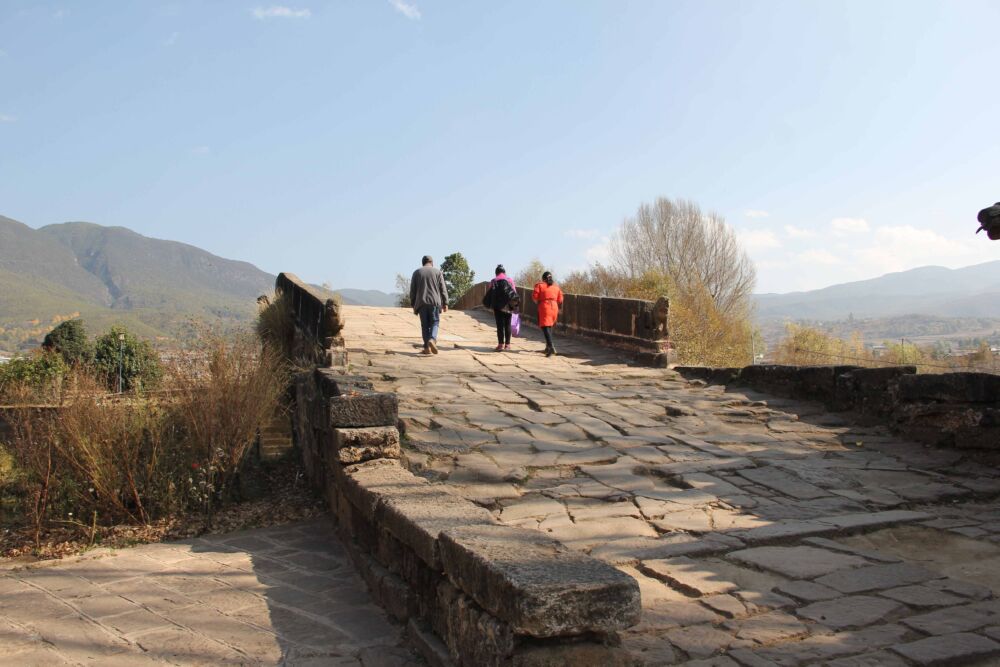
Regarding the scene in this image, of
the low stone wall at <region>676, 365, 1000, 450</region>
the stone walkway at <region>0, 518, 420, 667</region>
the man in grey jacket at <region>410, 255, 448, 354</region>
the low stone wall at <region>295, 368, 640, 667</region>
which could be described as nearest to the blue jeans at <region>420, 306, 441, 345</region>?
the man in grey jacket at <region>410, 255, 448, 354</region>

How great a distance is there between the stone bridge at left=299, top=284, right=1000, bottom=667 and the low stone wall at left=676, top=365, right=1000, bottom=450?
215mm

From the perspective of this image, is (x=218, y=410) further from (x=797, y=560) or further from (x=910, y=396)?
(x=910, y=396)

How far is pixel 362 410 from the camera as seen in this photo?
5.57 meters

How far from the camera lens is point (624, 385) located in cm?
992

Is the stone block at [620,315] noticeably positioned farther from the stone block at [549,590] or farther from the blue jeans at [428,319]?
the stone block at [549,590]

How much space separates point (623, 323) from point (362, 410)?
7752 millimetres

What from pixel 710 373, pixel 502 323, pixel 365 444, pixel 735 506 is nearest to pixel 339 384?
pixel 365 444

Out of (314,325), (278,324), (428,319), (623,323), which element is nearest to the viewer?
(314,325)

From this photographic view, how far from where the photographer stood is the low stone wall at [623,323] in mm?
11656

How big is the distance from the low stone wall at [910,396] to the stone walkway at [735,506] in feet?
0.78

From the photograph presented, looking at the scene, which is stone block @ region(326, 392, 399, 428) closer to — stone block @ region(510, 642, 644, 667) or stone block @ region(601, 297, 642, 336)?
stone block @ region(510, 642, 644, 667)

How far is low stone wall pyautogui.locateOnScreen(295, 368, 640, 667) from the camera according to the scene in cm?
259

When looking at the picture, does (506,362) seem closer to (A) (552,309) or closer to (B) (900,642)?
(A) (552,309)

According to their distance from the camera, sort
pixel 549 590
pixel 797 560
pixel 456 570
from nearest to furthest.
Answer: pixel 549 590, pixel 456 570, pixel 797 560
